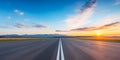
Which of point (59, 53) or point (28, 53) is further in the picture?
point (28, 53)
